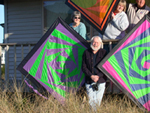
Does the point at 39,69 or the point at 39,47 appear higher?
the point at 39,47

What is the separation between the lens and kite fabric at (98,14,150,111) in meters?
4.21

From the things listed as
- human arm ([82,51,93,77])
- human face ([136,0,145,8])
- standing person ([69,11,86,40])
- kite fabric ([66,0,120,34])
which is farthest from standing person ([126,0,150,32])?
human arm ([82,51,93,77])

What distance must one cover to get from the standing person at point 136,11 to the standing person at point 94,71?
116 cm

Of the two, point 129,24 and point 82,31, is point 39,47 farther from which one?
point 129,24

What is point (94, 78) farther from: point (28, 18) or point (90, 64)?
point (28, 18)

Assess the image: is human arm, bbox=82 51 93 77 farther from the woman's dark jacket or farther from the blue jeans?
the blue jeans

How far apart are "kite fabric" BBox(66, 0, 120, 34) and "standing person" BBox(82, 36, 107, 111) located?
508mm

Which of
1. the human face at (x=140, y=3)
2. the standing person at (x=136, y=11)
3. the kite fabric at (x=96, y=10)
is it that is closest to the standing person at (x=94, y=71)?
the kite fabric at (x=96, y=10)

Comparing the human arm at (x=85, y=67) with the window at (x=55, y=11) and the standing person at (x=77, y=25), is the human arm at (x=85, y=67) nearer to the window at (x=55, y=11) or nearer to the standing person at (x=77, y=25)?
the standing person at (x=77, y=25)

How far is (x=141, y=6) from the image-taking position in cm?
484

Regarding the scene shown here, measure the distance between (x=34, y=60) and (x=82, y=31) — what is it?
1.21 m

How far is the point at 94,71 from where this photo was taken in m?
4.27

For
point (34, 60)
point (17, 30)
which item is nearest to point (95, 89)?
point (34, 60)

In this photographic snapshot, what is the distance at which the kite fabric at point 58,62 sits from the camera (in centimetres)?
466
